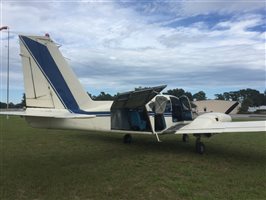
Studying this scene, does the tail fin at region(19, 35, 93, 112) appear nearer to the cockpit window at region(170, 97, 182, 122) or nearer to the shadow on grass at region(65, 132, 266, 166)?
the shadow on grass at region(65, 132, 266, 166)

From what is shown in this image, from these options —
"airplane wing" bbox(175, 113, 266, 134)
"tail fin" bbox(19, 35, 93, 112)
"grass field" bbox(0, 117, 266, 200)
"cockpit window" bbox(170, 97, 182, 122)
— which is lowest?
"grass field" bbox(0, 117, 266, 200)

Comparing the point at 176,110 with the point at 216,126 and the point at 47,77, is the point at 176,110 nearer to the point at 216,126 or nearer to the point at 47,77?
the point at 216,126

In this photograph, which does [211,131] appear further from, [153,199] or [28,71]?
[28,71]

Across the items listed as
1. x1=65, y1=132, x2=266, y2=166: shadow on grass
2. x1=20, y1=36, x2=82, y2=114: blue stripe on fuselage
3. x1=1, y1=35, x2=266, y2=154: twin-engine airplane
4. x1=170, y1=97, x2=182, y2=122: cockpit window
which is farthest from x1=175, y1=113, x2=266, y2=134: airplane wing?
x1=20, y1=36, x2=82, y2=114: blue stripe on fuselage

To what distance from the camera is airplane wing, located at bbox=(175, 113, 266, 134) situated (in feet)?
36.1

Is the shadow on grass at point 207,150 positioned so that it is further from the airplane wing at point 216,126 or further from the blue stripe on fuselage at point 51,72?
the blue stripe on fuselage at point 51,72

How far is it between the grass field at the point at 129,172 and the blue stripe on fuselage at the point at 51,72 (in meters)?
1.77

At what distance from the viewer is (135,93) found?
433 inches

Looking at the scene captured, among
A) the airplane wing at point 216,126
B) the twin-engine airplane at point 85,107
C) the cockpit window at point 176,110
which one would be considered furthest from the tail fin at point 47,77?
the airplane wing at point 216,126

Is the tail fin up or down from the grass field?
up

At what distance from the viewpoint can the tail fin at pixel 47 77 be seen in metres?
10.1

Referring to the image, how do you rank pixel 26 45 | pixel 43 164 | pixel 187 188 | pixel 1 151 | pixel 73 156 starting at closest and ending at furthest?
pixel 187 188, pixel 43 164, pixel 26 45, pixel 73 156, pixel 1 151

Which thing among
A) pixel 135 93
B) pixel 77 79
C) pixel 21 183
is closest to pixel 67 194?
pixel 21 183

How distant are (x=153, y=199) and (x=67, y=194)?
1.72m
